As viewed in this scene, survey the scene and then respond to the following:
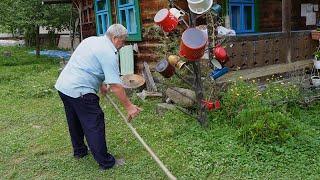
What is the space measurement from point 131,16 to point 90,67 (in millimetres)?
5029

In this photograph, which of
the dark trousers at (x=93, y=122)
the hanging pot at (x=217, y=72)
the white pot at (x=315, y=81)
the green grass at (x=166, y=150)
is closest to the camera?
the green grass at (x=166, y=150)

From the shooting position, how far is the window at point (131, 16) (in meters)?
9.16

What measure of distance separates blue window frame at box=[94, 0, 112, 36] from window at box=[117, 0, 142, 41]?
28.0 inches

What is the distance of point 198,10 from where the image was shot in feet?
17.6

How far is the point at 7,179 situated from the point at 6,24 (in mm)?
13254

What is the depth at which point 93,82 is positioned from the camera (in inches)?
191

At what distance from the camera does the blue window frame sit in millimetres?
10617

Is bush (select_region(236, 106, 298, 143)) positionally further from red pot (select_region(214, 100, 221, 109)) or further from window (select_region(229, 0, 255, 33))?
window (select_region(229, 0, 255, 33))

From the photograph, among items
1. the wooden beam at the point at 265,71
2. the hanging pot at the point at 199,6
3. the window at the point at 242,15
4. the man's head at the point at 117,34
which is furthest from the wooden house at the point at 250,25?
the man's head at the point at 117,34

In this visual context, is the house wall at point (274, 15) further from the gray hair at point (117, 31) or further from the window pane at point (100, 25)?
the gray hair at point (117, 31)

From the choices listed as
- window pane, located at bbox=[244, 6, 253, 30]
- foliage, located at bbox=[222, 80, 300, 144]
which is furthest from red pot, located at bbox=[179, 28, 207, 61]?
window pane, located at bbox=[244, 6, 253, 30]

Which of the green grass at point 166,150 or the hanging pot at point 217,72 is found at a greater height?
the hanging pot at point 217,72

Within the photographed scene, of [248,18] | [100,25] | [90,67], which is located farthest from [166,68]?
[100,25]

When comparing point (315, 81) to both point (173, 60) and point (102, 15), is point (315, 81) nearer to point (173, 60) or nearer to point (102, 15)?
point (173, 60)
